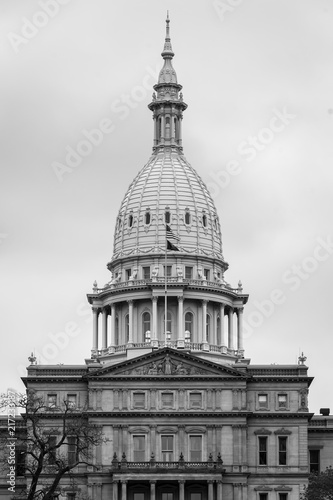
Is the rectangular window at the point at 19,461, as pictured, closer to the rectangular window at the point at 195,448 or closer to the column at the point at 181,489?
the column at the point at 181,489

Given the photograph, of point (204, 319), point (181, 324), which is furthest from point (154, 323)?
point (204, 319)

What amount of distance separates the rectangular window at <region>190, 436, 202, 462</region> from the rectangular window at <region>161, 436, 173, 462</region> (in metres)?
1.96

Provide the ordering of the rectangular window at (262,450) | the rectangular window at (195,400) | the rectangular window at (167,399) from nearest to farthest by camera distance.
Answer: the rectangular window at (195,400) → the rectangular window at (167,399) → the rectangular window at (262,450)

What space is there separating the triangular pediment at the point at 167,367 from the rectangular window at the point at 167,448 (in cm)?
628

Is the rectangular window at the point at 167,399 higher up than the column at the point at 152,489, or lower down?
higher up

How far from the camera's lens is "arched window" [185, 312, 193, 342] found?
197m

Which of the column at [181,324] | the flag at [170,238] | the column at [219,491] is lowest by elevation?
the column at [219,491]

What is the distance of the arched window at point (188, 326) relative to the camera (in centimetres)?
19725

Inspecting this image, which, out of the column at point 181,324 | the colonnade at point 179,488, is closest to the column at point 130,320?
the column at point 181,324

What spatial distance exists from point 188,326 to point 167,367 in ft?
63.3

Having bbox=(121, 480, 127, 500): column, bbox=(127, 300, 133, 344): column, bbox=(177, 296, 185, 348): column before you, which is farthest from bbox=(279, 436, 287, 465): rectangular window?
bbox=(127, 300, 133, 344): column

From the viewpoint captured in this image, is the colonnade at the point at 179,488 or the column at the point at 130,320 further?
the column at the point at 130,320

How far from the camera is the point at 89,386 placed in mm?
178750

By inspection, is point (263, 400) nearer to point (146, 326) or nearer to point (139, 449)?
point (139, 449)
